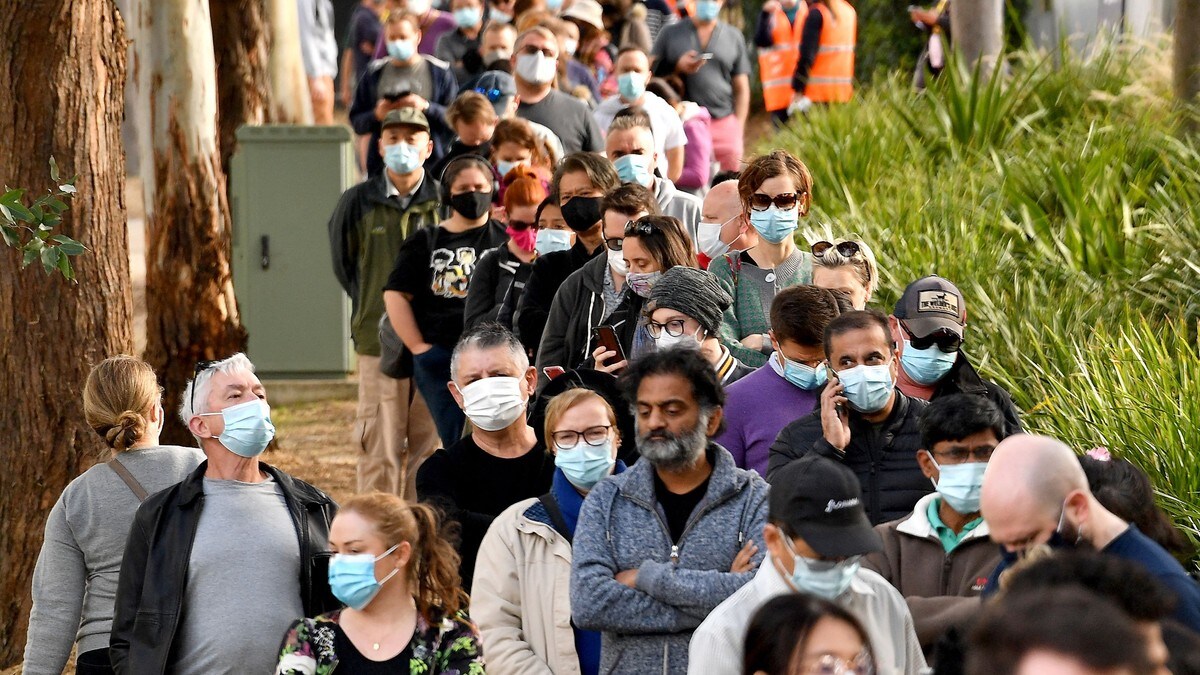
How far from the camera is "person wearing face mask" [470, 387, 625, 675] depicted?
541cm

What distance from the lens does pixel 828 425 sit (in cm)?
559

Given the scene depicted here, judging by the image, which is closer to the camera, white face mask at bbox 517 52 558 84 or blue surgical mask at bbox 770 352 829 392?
blue surgical mask at bbox 770 352 829 392

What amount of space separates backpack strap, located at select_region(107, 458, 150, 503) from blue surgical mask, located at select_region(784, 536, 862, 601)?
240 centimetres

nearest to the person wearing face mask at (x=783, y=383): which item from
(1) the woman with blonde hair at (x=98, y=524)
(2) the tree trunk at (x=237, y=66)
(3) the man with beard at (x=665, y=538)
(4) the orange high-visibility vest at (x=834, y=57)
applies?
(3) the man with beard at (x=665, y=538)

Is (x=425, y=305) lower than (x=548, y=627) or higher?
higher

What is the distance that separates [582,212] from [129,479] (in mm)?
2720

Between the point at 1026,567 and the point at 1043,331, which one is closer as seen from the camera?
the point at 1026,567

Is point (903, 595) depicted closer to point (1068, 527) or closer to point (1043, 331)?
point (1068, 527)

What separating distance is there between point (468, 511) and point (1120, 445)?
102 inches

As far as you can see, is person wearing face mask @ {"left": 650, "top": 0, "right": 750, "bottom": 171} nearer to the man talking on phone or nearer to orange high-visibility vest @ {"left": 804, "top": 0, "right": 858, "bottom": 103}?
orange high-visibility vest @ {"left": 804, "top": 0, "right": 858, "bottom": 103}

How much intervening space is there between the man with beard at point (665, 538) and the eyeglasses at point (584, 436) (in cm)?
34

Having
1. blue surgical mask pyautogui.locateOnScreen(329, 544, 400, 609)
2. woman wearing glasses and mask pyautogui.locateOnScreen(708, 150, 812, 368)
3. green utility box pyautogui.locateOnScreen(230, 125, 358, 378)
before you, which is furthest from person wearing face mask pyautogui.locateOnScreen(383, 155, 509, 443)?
green utility box pyautogui.locateOnScreen(230, 125, 358, 378)

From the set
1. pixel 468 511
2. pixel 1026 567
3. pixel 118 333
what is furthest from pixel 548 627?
pixel 118 333

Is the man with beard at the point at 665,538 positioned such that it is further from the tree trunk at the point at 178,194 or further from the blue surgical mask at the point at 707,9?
the blue surgical mask at the point at 707,9
